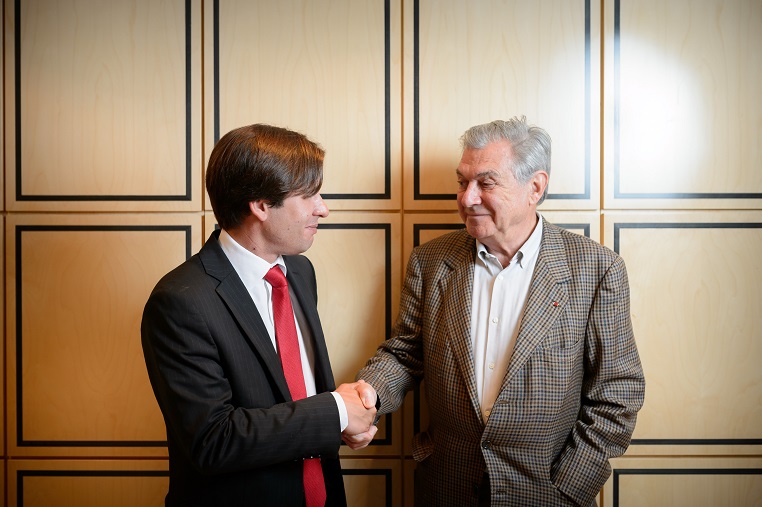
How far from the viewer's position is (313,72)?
247 centimetres

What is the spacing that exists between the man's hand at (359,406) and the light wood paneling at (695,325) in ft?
4.18

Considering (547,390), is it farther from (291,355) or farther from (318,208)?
(318,208)

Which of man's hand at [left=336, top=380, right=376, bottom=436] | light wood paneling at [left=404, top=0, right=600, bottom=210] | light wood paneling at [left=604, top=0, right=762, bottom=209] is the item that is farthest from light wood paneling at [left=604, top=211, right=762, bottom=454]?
man's hand at [left=336, top=380, right=376, bottom=436]

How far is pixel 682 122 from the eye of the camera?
245cm

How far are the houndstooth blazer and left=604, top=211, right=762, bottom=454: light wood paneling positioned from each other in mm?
536

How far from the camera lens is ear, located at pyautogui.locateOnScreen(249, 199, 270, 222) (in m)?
1.68

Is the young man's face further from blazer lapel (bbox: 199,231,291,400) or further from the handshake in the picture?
the handshake

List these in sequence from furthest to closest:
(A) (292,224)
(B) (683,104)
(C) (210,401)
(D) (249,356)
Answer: (B) (683,104)
(A) (292,224)
(D) (249,356)
(C) (210,401)

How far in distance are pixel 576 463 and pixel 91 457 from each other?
80.1 inches

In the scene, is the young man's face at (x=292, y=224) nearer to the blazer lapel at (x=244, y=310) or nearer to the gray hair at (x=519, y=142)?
the blazer lapel at (x=244, y=310)

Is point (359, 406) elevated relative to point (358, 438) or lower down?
elevated

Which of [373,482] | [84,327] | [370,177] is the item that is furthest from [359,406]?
[84,327]

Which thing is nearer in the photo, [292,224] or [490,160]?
[292,224]

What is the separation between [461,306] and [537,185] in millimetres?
513
